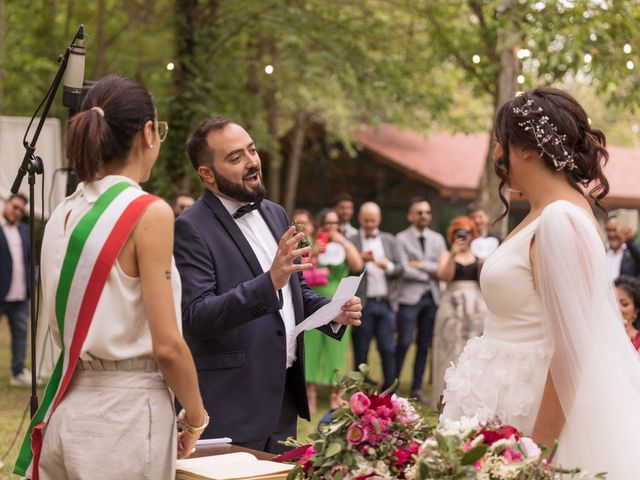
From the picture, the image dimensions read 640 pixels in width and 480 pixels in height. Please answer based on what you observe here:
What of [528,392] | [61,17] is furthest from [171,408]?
[61,17]

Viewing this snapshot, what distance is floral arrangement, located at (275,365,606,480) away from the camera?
2.59m

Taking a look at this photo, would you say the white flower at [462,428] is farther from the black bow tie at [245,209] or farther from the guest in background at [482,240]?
the guest in background at [482,240]

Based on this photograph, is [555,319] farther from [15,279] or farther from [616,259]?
[15,279]

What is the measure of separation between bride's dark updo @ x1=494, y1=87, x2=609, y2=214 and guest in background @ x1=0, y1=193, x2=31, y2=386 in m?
9.67

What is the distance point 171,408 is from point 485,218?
890 centimetres

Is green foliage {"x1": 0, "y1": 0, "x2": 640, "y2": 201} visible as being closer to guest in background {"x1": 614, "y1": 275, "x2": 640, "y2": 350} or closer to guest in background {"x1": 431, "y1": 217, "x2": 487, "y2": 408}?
guest in background {"x1": 431, "y1": 217, "x2": 487, "y2": 408}

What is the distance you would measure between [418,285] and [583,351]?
9.01 metres

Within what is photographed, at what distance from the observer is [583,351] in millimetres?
3059

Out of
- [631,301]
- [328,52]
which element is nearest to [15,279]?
[328,52]

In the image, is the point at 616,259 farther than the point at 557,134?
Yes

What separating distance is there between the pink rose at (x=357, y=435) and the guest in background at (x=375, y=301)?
334 inches

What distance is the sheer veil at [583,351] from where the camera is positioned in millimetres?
3037

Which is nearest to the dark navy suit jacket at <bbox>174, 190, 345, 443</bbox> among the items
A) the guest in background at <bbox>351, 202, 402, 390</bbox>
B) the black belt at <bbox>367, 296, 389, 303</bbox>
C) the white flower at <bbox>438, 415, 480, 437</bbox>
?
the white flower at <bbox>438, 415, 480, 437</bbox>

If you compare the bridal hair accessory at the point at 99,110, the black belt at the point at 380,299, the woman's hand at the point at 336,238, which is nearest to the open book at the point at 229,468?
the bridal hair accessory at the point at 99,110
